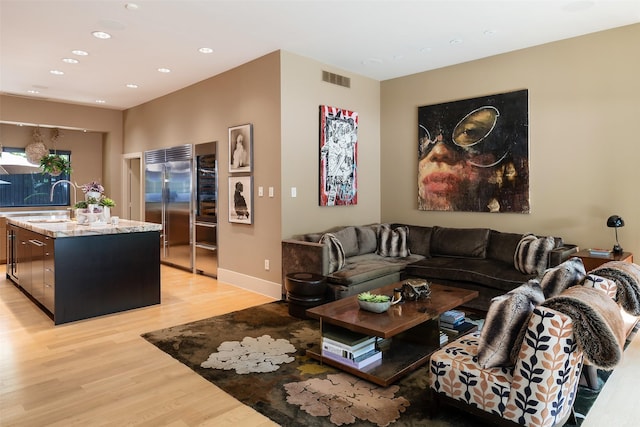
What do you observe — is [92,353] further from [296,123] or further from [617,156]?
[617,156]

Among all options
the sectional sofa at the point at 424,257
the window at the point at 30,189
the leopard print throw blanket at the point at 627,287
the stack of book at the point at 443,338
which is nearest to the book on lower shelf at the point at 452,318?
the stack of book at the point at 443,338

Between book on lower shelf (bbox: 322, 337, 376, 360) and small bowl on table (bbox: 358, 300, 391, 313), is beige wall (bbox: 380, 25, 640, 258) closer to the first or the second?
small bowl on table (bbox: 358, 300, 391, 313)

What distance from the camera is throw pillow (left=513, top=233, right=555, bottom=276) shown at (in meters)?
4.20

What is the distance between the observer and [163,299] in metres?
4.96

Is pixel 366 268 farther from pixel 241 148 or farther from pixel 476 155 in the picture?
pixel 241 148

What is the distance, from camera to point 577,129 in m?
4.61

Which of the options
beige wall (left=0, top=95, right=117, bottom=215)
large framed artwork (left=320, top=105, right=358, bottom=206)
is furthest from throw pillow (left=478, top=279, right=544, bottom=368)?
beige wall (left=0, top=95, right=117, bottom=215)

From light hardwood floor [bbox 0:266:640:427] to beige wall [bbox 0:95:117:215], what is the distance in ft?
15.0

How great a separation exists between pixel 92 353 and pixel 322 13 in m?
3.62

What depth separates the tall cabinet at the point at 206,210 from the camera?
19.9 ft

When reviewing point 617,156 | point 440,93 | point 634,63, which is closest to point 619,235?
point 617,156

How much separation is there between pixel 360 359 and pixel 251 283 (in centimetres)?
280

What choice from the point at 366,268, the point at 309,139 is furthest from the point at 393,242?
the point at 309,139

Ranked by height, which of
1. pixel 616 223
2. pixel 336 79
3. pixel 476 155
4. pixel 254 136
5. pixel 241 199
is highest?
pixel 336 79
